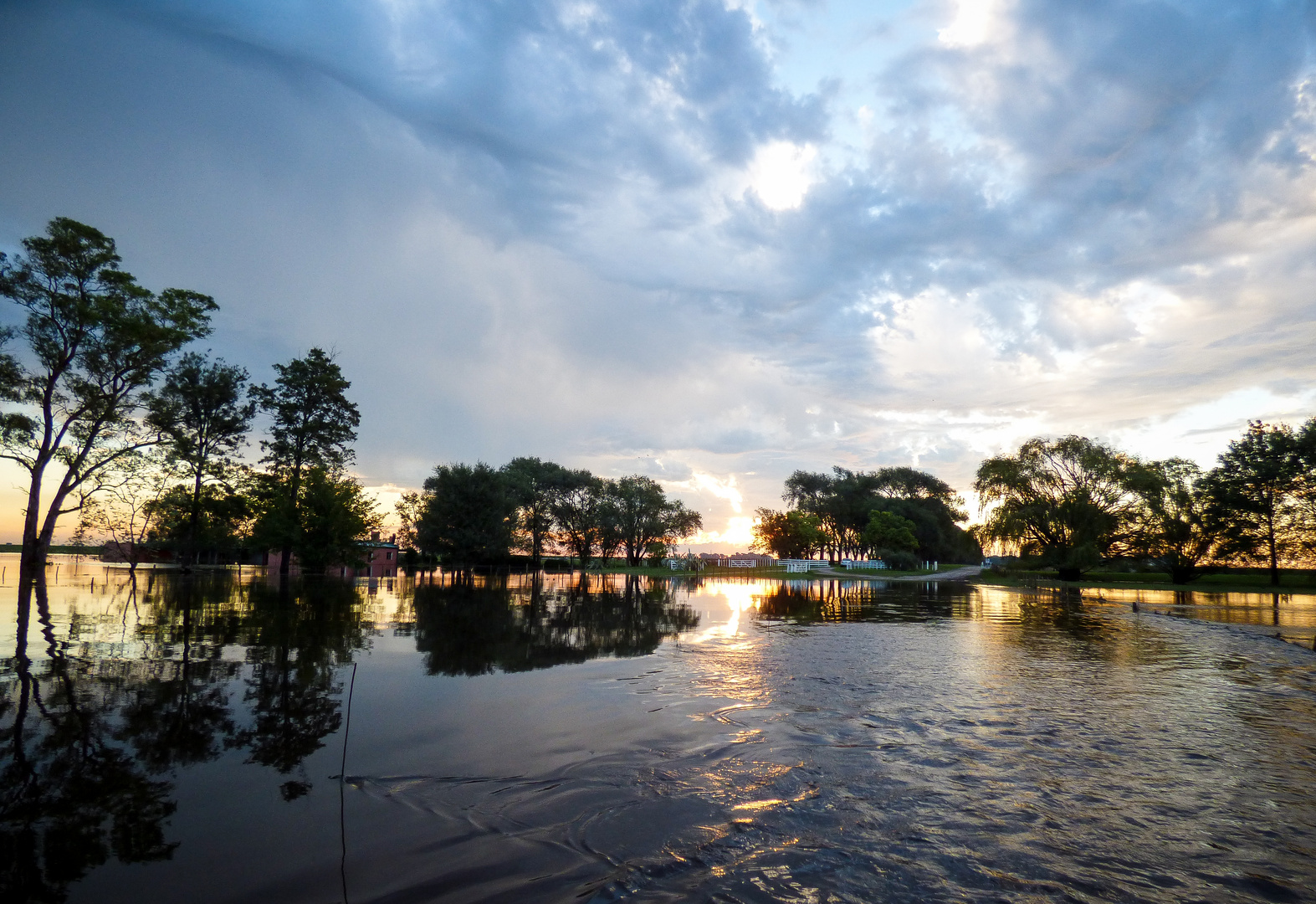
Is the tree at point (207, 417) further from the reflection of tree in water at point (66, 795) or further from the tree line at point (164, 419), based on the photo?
the reflection of tree in water at point (66, 795)

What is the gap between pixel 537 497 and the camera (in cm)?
8456

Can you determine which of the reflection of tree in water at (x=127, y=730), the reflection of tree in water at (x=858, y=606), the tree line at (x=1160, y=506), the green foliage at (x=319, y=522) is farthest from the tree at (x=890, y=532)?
the reflection of tree in water at (x=127, y=730)

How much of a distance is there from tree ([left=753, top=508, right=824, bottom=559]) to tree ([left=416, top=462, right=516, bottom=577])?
164 ft

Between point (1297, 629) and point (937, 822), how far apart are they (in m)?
24.1

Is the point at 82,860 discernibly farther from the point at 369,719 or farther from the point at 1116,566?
the point at 1116,566

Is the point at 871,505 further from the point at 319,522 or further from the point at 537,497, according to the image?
the point at 319,522

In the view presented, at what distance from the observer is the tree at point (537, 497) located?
8362cm

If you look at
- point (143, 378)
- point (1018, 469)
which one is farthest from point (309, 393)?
point (1018, 469)

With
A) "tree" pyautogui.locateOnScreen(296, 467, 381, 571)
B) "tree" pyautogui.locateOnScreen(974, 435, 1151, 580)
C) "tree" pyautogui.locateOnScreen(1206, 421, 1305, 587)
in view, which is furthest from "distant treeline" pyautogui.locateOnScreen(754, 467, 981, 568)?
"tree" pyautogui.locateOnScreen(296, 467, 381, 571)

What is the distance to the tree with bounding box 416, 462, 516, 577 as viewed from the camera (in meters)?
60.4

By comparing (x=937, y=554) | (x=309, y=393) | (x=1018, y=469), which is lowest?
(x=937, y=554)

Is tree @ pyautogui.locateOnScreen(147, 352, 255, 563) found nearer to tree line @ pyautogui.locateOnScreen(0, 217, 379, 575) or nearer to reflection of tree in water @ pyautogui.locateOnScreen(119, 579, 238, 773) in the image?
tree line @ pyautogui.locateOnScreen(0, 217, 379, 575)

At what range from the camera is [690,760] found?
6.52 metres

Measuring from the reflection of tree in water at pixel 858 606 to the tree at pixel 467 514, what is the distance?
3302 cm
